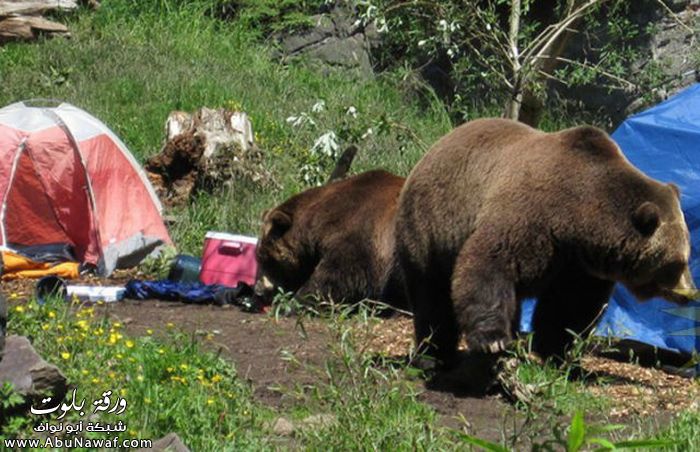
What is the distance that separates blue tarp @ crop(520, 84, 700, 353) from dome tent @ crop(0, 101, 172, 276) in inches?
159

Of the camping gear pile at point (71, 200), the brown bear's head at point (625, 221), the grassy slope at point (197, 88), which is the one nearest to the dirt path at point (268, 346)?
the brown bear's head at point (625, 221)

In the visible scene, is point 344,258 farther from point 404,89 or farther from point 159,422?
point 404,89

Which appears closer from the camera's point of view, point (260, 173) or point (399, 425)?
point (399, 425)

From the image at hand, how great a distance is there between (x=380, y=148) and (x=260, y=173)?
67.4 inches

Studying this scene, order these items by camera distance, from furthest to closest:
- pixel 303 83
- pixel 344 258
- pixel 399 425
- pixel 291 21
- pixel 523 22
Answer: pixel 291 21 < pixel 303 83 < pixel 523 22 < pixel 344 258 < pixel 399 425

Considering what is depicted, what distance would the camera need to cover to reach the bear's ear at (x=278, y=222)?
1062 cm

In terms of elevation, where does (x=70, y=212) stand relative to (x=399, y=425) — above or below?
below

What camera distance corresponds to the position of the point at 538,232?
292 inches

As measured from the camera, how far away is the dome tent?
39.0ft

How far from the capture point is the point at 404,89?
1736 centimetres

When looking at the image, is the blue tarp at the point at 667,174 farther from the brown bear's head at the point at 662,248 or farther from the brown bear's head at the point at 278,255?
the brown bear's head at the point at 278,255

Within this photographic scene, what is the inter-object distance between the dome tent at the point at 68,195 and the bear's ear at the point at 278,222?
5.86 feet

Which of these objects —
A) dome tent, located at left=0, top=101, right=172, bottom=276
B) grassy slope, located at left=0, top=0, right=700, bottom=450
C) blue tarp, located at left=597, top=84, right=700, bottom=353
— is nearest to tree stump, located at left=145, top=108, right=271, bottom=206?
grassy slope, located at left=0, top=0, right=700, bottom=450

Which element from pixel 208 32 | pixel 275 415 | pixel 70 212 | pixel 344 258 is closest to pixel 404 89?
pixel 208 32
